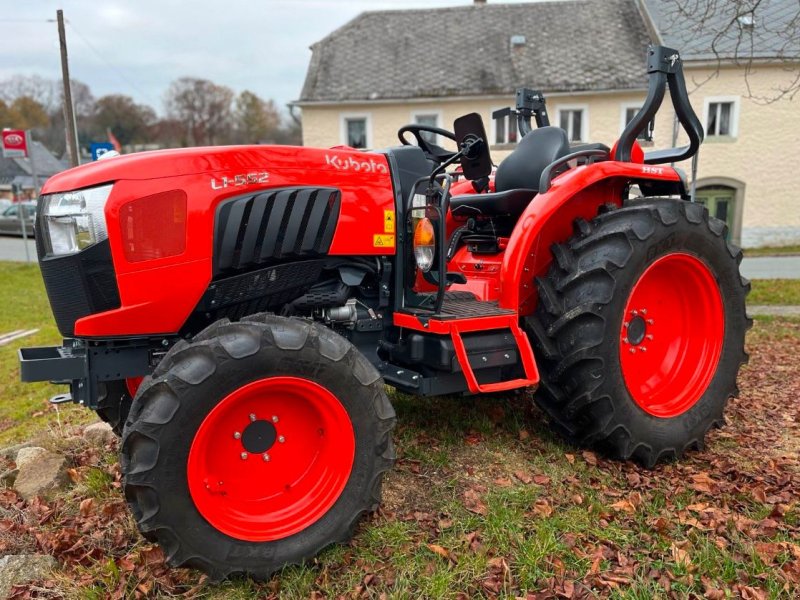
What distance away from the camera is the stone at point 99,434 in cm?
374

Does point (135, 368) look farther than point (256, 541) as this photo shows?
Yes

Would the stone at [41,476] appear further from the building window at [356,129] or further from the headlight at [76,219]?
the building window at [356,129]

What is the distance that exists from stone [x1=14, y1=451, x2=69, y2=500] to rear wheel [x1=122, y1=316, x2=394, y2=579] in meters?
1.30

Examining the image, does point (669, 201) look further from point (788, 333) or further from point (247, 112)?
point (247, 112)

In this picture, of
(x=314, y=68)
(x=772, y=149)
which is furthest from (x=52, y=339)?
(x=772, y=149)

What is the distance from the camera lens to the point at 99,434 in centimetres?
379

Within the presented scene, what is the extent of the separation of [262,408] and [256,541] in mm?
502

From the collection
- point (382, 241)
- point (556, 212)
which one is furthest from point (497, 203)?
point (382, 241)

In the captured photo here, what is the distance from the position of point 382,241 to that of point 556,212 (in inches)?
41.1

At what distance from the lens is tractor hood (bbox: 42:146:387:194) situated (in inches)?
96.4

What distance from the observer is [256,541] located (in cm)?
238

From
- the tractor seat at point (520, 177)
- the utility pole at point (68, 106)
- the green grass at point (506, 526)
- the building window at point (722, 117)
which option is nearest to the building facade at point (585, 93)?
the building window at point (722, 117)

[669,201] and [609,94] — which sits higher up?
[609,94]

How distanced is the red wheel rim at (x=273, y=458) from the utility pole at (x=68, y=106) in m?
12.5
